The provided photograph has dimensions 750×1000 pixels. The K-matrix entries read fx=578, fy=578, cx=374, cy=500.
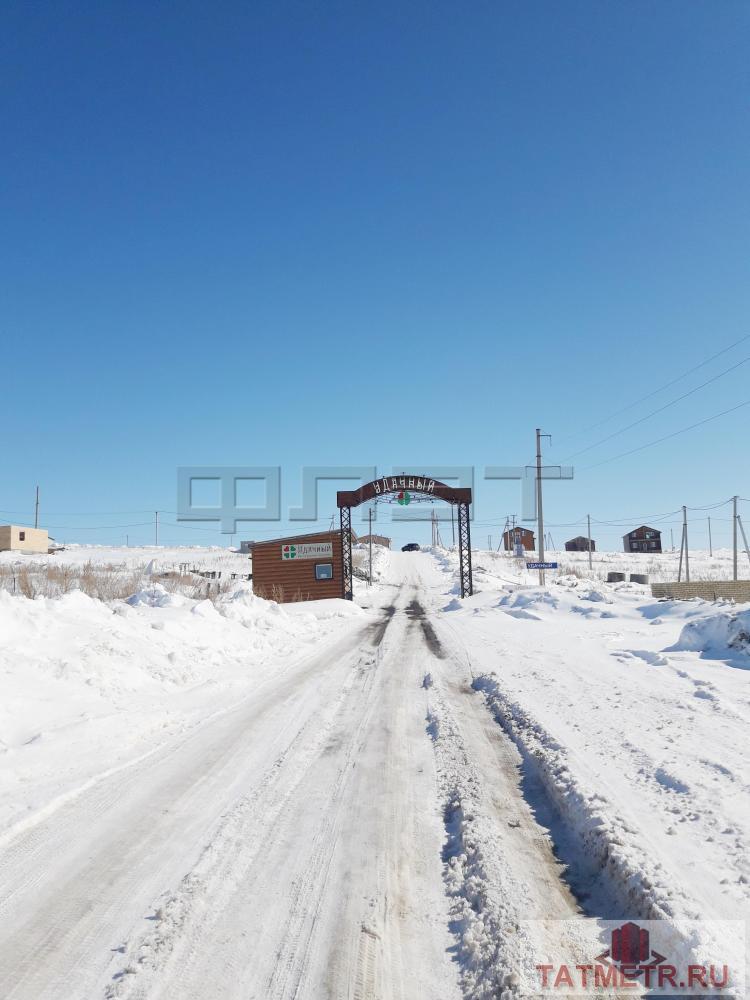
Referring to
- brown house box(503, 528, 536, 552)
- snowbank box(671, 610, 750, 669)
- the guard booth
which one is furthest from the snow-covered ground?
brown house box(503, 528, 536, 552)

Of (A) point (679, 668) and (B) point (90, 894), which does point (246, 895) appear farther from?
(A) point (679, 668)

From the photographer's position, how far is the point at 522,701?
26.5 ft

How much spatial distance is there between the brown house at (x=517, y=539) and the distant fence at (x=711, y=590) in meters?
63.8

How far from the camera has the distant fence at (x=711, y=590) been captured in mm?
26938

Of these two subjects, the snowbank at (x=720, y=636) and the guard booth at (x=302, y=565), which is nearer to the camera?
the snowbank at (x=720, y=636)

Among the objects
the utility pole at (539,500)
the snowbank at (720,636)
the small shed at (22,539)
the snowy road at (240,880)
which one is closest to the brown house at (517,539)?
the utility pole at (539,500)

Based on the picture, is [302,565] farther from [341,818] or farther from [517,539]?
[517,539]

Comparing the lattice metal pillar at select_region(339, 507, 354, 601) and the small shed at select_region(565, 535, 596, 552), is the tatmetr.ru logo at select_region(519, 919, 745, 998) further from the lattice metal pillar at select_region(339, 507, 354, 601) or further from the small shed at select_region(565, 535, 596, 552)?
the small shed at select_region(565, 535, 596, 552)

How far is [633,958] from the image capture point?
9.25 feet

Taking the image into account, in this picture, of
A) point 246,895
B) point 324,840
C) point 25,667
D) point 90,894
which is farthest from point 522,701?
point 25,667

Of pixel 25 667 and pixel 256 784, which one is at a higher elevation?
pixel 25 667

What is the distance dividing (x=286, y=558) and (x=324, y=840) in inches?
1180

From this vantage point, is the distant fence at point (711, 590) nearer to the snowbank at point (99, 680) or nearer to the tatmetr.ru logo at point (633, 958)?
the snowbank at point (99, 680)

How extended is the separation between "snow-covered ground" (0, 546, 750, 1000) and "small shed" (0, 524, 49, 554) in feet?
205
